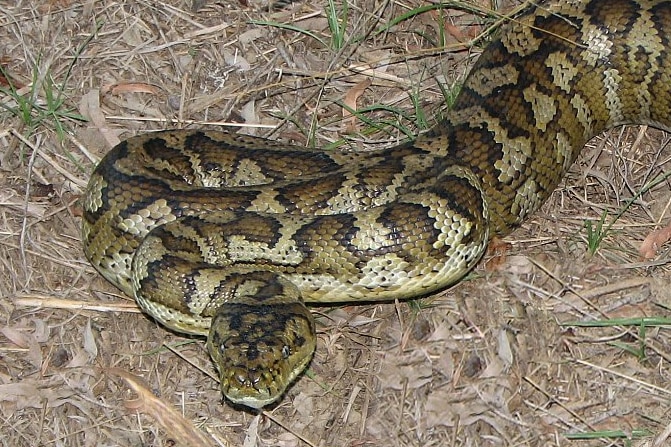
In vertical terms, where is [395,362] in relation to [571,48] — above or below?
below

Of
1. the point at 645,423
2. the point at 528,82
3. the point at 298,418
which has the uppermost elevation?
the point at 528,82

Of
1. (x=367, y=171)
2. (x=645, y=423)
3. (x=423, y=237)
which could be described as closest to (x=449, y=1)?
(x=367, y=171)

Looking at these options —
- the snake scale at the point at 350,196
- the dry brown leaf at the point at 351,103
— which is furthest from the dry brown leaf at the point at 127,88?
the dry brown leaf at the point at 351,103

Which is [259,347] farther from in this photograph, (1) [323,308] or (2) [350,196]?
(2) [350,196]

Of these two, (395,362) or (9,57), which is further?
(9,57)

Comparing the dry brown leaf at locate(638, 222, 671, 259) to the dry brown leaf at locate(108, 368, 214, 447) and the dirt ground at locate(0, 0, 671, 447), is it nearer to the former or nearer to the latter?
the dirt ground at locate(0, 0, 671, 447)

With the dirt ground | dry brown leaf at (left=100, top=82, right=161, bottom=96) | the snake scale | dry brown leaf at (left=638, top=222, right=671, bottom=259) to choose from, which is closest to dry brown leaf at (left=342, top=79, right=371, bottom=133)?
the dirt ground

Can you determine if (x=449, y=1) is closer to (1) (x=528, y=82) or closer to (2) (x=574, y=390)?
(1) (x=528, y=82)

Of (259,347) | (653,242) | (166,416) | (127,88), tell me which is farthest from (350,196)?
(127,88)
